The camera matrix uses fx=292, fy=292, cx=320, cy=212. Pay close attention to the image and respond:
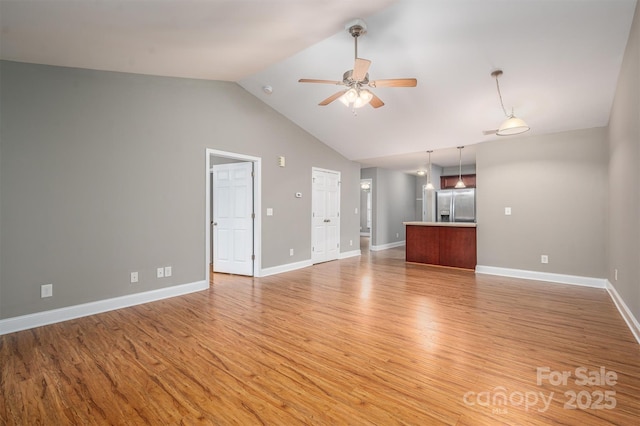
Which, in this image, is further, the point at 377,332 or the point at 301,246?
the point at 301,246

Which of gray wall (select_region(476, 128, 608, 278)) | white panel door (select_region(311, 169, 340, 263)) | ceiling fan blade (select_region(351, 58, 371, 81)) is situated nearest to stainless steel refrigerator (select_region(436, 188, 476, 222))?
gray wall (select_region(476, 128, 608, 278))

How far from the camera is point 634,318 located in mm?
2799

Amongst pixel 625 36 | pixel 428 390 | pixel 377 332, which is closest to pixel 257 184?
pixel 377 332

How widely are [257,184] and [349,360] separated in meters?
3.59

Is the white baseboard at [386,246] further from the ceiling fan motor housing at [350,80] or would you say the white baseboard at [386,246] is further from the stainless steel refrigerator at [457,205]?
the ceiling fan motor housing at [350,80]

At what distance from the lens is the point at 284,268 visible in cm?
568

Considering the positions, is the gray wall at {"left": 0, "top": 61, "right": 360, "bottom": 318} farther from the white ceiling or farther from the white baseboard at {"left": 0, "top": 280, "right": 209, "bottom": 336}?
the white ceiling

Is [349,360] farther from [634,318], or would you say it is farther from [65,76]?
[65,76]

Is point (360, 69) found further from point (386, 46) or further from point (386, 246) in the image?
point (386, 246)

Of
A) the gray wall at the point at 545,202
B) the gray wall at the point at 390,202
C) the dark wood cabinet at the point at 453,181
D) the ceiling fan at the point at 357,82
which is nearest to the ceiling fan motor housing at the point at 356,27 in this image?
the ceiling fan at the point at 357,82

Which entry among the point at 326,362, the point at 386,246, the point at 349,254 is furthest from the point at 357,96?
the point at 386,246

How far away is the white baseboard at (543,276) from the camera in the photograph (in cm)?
462

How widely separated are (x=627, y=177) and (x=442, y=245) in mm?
3318

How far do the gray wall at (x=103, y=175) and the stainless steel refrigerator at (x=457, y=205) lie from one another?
5.85 meters
